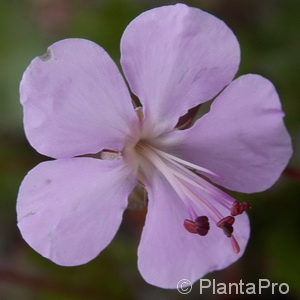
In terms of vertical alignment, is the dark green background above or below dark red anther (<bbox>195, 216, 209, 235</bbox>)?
below

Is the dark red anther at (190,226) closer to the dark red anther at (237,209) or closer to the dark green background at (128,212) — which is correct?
the dark red anther at (237,209)

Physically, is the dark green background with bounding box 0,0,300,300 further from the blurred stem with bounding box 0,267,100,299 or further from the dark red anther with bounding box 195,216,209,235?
the dark red anther with bounding box 195,216,209,235

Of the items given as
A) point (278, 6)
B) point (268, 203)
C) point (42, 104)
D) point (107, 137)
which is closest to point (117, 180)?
point (107, 137)

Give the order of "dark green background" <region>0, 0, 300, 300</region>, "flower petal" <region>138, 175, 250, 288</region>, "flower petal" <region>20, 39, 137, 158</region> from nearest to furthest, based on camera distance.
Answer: "flower petal" <region>20, 39, 137, 158</region> < "flower petal" <region>138, 175, 250, 288</region> < "dark green background" <region>0, 0, 300, 300</region>

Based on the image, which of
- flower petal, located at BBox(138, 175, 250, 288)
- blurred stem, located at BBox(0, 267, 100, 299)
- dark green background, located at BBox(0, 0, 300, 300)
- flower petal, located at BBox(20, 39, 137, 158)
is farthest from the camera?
dark green background, located at BBox(0, 0, 300, 300)

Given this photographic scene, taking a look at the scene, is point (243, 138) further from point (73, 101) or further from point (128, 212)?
point (128, 212)

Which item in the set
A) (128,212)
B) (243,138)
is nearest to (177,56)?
(243,138)

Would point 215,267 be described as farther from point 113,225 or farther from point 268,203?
point 268,203

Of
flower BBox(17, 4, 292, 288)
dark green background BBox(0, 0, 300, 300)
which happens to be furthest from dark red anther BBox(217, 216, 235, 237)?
dark green background BBox(0, 0, 300, 300)
